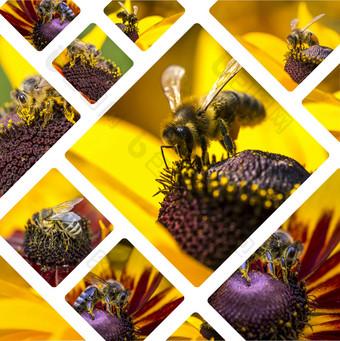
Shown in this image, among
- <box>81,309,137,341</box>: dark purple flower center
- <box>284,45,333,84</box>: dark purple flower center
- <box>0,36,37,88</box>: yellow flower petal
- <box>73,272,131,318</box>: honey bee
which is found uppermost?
<box>284,45,333,84</box>: dark purple flower center

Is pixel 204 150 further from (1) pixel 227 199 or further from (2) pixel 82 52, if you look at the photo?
(2) pixel 82 52

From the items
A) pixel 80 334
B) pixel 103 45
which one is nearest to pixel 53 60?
pixel 103 45

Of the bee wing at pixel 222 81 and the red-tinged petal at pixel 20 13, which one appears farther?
the red-tinged petal at pixel 20 13

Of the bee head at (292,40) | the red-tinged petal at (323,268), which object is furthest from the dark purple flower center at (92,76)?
the red-tinged petal at (323,268)

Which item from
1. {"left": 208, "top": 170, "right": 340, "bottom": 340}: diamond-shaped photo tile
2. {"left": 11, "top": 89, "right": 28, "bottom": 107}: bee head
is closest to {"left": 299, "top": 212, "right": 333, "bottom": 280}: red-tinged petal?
{"left": 208, "top": 170, "right": 340, "bottom": 340}: diamond-shaped photo tile

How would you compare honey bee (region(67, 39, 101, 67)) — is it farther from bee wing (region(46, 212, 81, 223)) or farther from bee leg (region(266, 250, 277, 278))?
bee leg (region(266, 250, 277, 278))

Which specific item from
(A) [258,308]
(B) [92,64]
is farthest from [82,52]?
(A) [258,308]

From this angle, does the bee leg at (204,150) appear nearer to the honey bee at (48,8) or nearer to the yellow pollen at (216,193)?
the yellow pollen at (216,193)
